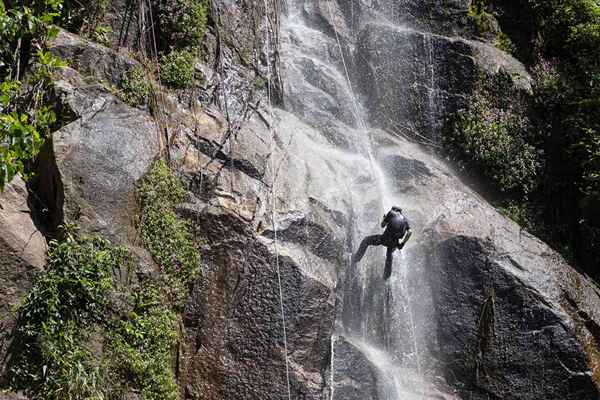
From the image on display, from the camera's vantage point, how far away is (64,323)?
647 centimetres

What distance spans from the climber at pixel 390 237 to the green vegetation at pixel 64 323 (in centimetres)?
443

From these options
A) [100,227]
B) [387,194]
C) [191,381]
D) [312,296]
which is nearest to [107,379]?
[191,381]

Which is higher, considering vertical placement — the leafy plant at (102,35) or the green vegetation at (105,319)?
the leafy plant at (102,35)

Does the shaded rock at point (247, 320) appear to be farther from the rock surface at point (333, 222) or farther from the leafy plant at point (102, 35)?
the leafy plant at point (102, 35)

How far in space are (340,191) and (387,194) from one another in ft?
5.79

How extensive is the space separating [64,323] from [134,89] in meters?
3.76

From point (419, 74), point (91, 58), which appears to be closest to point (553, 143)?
point (419, 74)

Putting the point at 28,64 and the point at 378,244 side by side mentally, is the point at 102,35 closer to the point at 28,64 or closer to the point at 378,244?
the point at 28,64

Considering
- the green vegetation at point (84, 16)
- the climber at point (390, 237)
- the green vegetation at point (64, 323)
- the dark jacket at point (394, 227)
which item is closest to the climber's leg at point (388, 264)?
the climber at point (390, 237)

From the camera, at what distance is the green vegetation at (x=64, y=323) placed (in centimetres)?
619

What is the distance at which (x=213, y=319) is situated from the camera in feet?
25.7

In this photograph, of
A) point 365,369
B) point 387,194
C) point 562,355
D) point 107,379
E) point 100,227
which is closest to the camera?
point 107,379

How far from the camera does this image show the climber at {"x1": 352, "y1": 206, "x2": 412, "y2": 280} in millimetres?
9789

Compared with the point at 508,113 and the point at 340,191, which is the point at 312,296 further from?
the point at 508,113
